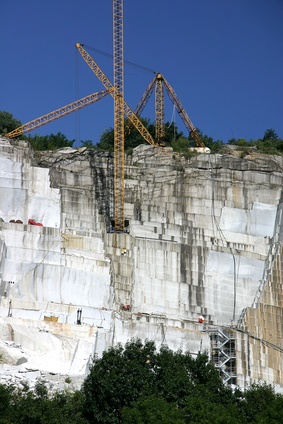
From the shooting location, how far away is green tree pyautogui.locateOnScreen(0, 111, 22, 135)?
353ft

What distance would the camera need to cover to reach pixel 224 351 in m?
82.8

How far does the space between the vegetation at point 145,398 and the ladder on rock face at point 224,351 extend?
14760 millimetres

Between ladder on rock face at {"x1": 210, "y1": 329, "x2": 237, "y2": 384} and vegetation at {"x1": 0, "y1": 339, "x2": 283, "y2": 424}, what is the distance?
48.4 ft

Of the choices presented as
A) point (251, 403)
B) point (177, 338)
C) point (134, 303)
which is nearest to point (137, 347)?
point (251, 403)

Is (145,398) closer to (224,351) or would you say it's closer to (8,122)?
(224,351)

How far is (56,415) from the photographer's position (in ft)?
195

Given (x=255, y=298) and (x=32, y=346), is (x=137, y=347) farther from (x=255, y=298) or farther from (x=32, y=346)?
(x=255, y=298)

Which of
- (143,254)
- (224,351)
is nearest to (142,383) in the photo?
(224,351)

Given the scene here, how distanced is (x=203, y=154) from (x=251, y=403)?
1483 inches

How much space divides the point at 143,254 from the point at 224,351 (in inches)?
445

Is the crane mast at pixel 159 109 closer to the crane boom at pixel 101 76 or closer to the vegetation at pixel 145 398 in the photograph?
the crane boom at pixel 101 76

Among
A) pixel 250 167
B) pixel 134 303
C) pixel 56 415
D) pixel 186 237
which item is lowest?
pixel 56 415

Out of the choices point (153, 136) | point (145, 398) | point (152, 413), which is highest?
point (153, 136)

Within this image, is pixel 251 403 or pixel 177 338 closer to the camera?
pixel 251 403
